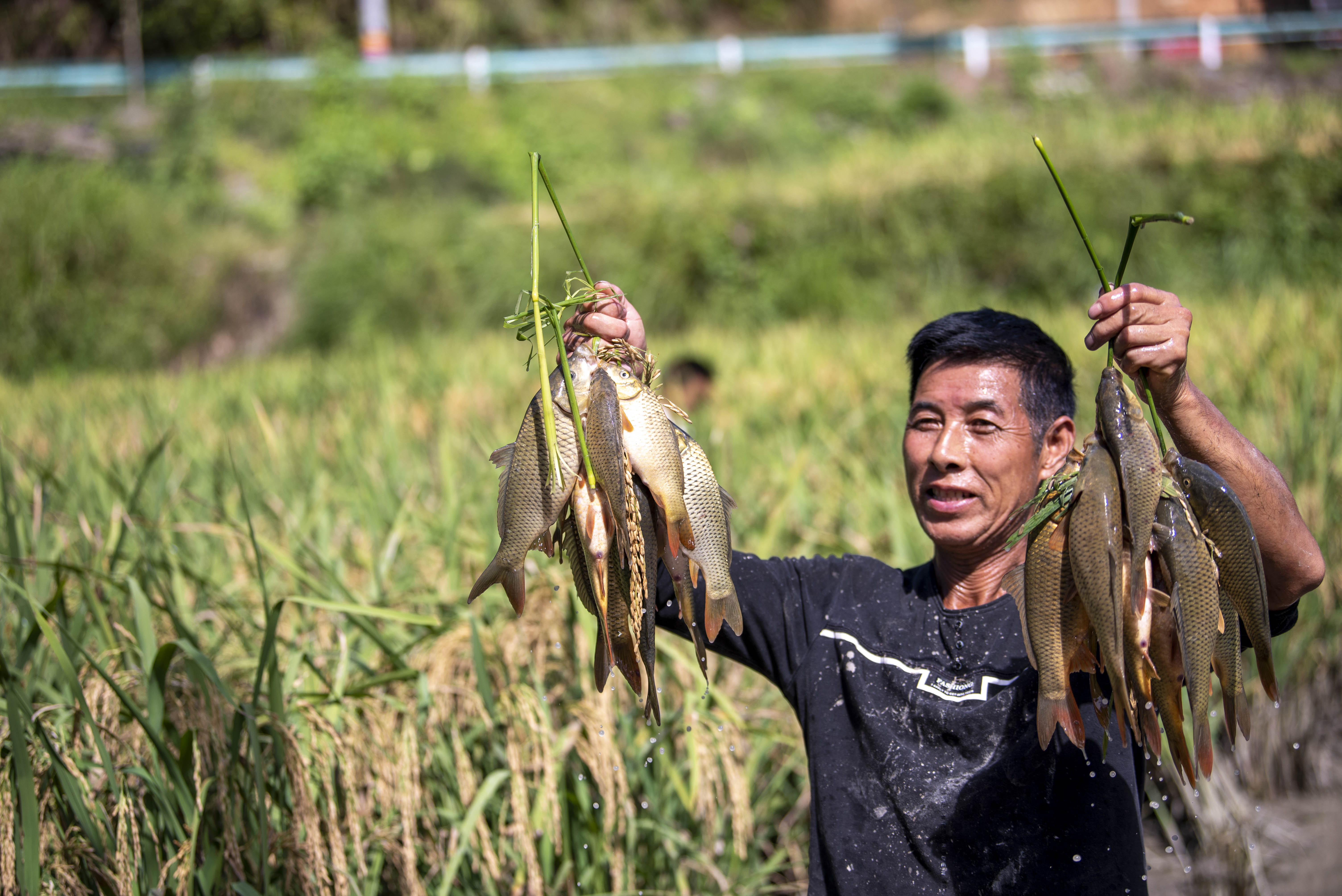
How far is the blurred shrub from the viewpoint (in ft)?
40.9

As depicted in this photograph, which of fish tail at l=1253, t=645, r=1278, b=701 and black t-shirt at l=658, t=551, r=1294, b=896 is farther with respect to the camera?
black t-shirt at l=658, t=551, r=1294, b=896

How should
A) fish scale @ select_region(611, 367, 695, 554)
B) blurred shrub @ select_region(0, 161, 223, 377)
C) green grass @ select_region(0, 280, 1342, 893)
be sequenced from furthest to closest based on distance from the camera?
blurred shrub @ select_region(0, 161, 223, 377), green grass @ select_region(0, 280, 1342, 893), fish scale @ select_region(611, 367, 695, 554)

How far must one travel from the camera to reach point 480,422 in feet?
16.9

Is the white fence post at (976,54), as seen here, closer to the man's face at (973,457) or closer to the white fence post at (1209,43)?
the white fence post at (1209,43)

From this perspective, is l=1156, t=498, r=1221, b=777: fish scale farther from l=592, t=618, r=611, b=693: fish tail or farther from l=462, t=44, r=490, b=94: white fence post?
l=462, t=44, r=490, b=94: white fence post

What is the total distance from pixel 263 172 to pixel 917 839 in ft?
58.4

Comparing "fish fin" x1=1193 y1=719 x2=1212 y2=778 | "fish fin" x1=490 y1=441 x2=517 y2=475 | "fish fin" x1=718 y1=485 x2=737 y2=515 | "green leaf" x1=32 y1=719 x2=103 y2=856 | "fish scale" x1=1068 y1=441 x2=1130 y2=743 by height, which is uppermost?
"fish fin" x1=490 y1=441 x2=517 y2=475

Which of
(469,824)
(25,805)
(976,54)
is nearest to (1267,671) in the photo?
(469,824)

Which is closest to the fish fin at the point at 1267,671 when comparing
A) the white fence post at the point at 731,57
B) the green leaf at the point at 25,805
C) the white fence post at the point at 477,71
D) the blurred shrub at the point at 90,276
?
the green leaf at the point at 25,805

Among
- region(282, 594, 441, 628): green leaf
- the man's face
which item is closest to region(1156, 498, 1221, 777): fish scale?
the man's face

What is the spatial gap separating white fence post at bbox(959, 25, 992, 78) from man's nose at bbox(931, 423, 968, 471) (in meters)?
20.1

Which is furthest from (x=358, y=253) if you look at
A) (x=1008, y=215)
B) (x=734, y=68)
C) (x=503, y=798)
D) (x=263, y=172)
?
(x=503, y=798)

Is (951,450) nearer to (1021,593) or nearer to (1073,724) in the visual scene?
(1021,593)

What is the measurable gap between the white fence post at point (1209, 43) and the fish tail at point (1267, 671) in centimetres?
2072
